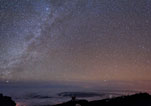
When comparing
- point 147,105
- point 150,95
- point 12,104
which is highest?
point 150,95

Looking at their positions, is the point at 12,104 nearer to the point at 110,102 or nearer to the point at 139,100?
the point at 110,102

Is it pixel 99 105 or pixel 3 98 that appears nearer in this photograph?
pixel 99 105

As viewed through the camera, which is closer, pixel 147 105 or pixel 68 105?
pixel 147 105

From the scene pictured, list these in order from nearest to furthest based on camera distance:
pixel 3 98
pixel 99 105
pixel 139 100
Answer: pixel 139 100 → pixel 99 105 → pixel 3 98

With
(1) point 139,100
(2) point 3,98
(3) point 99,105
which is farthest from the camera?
(2) point 3,98

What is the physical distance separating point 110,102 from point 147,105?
440 centimetres

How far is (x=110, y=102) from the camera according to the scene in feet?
64.0

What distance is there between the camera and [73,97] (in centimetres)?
2047

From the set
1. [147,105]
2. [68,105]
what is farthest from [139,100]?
[68,105]

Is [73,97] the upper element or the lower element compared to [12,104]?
upper

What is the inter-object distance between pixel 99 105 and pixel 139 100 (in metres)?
4.99

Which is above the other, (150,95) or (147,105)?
(150,95)

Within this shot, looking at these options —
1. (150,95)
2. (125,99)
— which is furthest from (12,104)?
(150,95)

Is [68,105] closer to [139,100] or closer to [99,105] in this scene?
[99,105]
